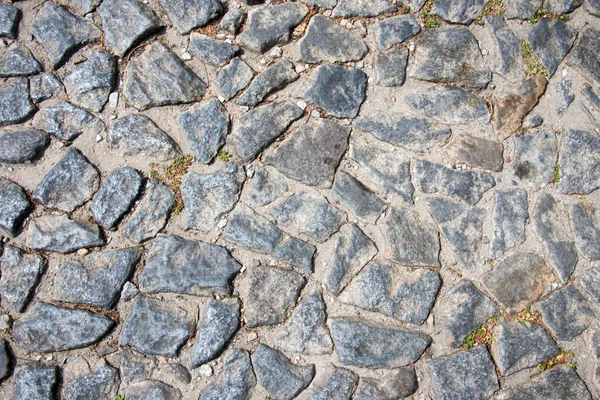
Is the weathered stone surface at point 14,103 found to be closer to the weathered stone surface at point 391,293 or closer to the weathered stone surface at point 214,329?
the weathered stone surface at point 214,329

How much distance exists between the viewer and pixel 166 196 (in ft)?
11.1

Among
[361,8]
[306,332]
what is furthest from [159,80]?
[306,332]

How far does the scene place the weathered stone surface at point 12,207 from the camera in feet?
10.6

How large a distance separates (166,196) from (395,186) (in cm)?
133

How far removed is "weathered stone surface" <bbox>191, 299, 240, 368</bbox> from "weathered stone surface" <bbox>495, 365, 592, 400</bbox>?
1.53 m

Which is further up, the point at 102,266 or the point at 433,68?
the point at 433,68

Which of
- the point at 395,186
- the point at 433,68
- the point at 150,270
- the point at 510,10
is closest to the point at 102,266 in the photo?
the point at 150,270

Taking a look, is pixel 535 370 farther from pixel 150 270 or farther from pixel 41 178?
pixel 41 178

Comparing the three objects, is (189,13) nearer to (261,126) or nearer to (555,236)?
(261,126)

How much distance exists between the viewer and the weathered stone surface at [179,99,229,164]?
11.3ft

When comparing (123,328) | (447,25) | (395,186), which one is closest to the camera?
(123,328)

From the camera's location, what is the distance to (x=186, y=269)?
325 cm

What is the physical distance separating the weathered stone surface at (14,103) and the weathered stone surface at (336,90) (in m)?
1.61

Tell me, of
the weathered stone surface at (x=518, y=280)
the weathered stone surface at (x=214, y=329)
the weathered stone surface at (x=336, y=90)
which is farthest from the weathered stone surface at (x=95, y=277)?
the weathered stone surface at (x=518, y=280)
